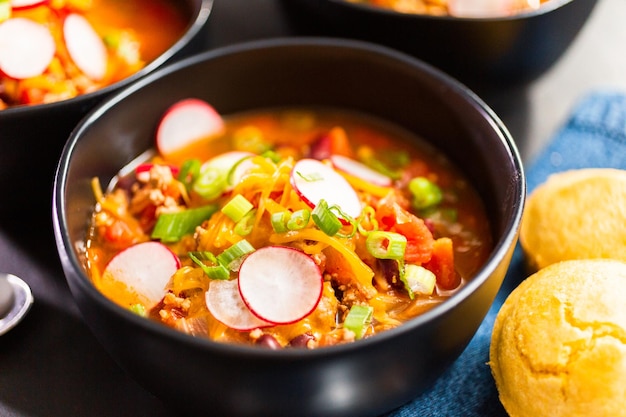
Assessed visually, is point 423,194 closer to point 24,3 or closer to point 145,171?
point 145,171

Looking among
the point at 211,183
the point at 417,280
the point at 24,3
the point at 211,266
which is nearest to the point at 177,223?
the point at 211,183

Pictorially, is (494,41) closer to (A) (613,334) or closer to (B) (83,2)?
(A) (613,334)

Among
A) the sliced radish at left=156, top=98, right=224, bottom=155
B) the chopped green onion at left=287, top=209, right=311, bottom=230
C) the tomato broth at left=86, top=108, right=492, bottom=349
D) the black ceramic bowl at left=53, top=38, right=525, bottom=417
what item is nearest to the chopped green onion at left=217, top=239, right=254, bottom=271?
the tomato broth at left=86, top=108, right=492, bottom=349

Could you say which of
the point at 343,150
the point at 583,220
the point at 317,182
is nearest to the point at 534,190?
the point at 583,220

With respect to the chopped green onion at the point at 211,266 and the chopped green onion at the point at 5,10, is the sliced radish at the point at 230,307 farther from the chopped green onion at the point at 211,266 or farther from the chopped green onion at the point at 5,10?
the chopped green onion at the point at 5,10

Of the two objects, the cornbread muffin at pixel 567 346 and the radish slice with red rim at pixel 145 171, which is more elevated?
the radish slice with red rim at pixel 145 171

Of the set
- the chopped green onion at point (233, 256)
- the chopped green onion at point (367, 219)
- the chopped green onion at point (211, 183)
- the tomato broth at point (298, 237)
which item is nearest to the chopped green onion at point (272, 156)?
the tomato broth at point (298, 237)
